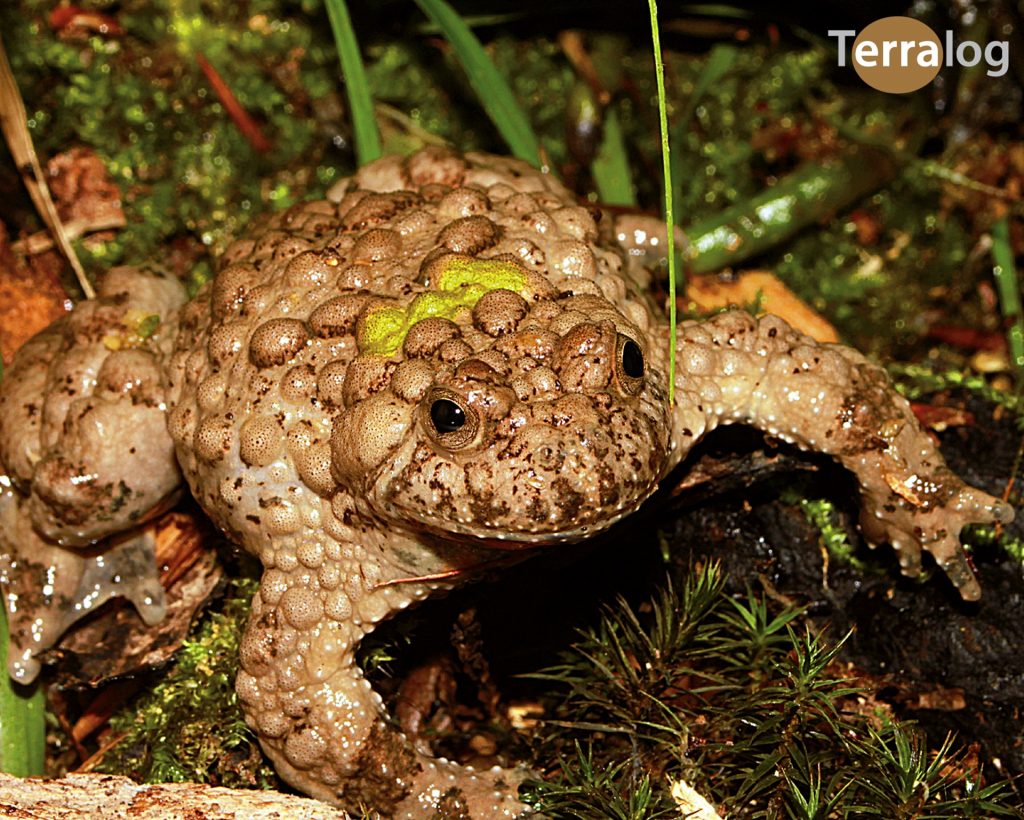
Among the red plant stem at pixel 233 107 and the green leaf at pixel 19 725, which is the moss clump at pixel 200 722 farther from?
the red plant stem at pixel 233 107

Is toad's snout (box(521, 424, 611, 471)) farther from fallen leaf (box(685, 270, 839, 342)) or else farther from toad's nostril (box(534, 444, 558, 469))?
fallen leaf (box(685, 270, 839, 342))

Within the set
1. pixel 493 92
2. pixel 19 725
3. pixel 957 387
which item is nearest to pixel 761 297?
pixel 957 387

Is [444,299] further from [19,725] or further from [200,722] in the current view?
[19,725]

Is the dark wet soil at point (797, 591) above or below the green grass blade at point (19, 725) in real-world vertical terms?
above

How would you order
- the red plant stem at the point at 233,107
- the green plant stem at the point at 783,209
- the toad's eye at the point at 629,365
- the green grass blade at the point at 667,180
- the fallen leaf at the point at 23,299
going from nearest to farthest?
the green grass blade at the point at 667,180 → the toad's eye at the point at 629,365 → the fallen leaf at the point at 23,299 → the green plant stem at the point at 783,209 → the red plant stem at the point at 233,107

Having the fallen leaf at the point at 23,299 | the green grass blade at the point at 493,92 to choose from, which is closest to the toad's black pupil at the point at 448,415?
the green grass blade at the point at 493,92

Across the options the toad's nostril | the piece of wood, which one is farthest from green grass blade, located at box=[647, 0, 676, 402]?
the piece of wood

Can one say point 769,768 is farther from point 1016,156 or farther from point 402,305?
point 1016,156
